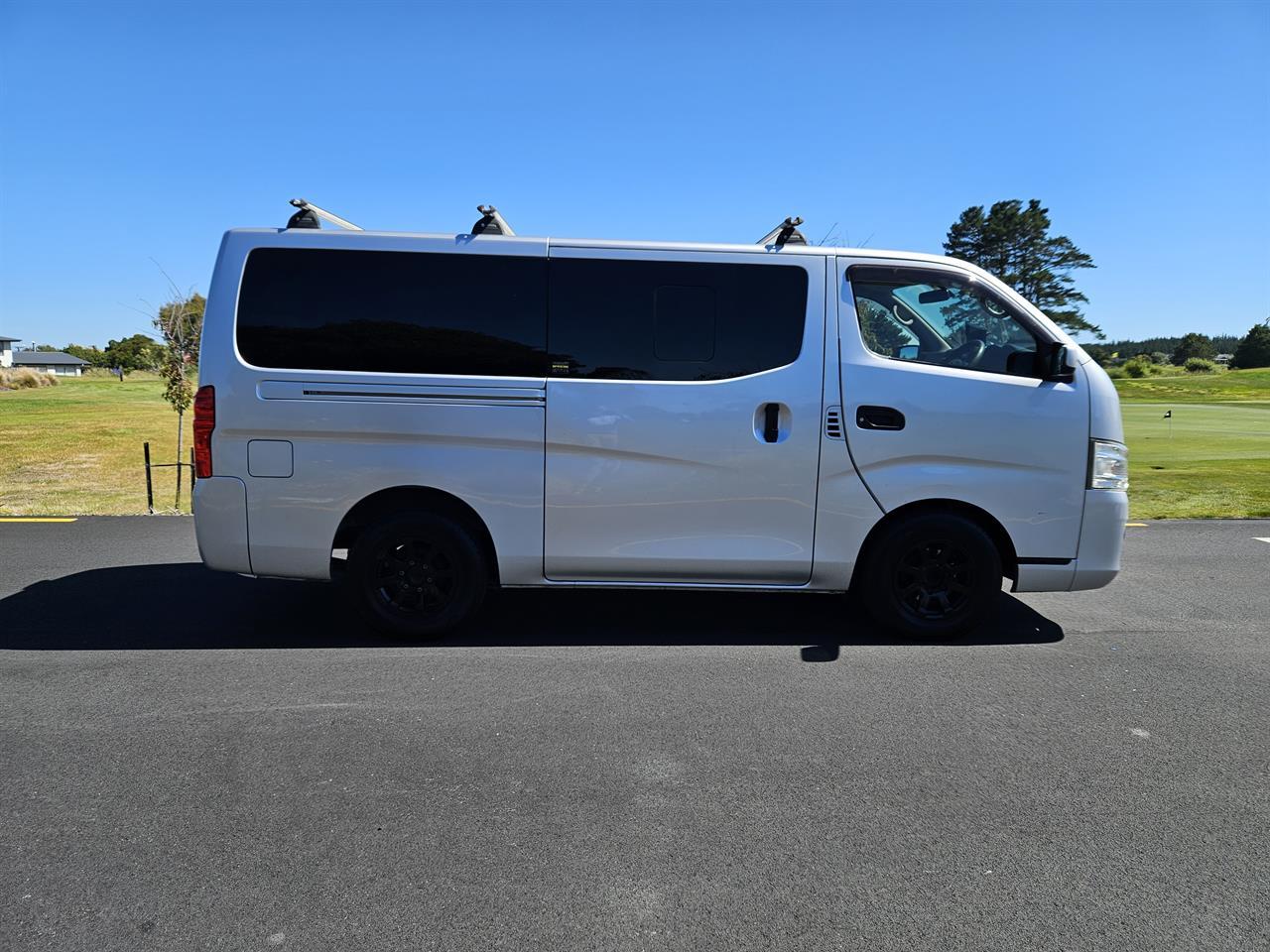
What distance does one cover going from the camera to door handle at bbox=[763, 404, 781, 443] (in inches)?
192

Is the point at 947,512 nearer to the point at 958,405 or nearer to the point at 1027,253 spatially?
the point at 958,405

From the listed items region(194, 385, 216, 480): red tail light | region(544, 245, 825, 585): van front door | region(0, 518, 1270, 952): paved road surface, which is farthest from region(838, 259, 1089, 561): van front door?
region(194, 385, 216, 480): red tail light

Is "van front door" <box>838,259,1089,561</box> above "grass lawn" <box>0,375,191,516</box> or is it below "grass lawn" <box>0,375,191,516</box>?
above

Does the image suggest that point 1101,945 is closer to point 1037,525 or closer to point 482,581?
point 1037,525

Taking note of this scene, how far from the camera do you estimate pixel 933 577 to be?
16.7 ft

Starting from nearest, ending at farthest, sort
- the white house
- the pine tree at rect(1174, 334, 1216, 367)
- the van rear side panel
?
the van rear side panel < the pine tree at rect(1174, 334, 1216, 367) < the white house

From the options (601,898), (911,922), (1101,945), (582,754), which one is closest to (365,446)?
(582,754)

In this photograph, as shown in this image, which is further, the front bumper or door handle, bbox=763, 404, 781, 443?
the front bumper

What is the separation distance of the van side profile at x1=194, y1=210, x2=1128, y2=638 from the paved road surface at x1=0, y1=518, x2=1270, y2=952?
583mm

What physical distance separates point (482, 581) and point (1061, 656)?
3359 millimetres

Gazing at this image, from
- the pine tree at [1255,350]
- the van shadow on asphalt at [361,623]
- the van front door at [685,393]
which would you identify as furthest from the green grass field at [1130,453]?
the pine tree at [1255,350]

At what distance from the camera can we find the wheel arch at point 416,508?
16.4 feet

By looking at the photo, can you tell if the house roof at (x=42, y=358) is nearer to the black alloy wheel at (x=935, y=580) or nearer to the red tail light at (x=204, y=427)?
the red tail light at (x=204, y=427)

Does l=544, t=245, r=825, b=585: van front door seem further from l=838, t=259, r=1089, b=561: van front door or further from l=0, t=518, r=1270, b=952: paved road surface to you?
l=0, t=518, r=1270, b=952: paved road surface
